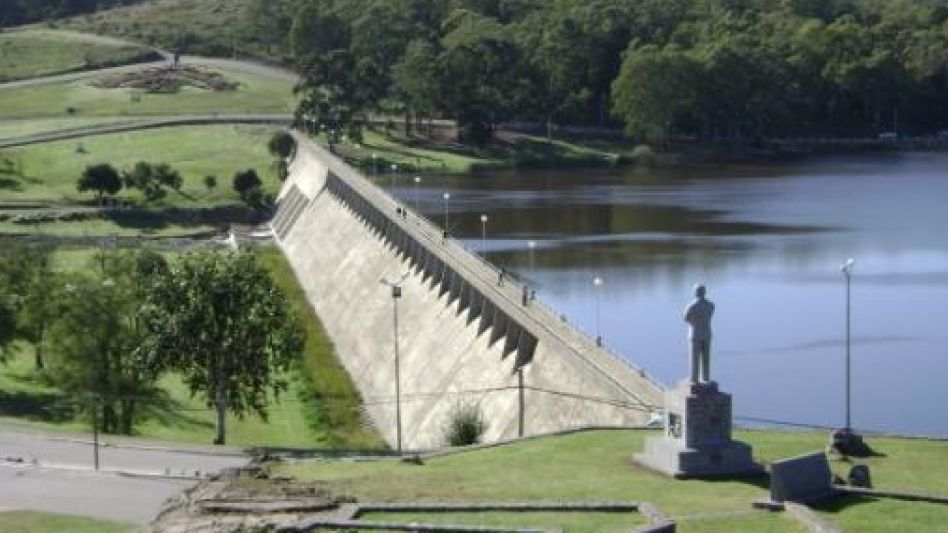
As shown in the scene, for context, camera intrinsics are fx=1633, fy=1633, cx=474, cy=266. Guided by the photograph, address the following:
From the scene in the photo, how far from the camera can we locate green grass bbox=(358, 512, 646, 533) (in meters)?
29.6

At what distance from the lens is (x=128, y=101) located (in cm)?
18812

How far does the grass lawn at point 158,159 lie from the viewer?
13488cm

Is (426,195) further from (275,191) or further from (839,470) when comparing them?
(839,470)

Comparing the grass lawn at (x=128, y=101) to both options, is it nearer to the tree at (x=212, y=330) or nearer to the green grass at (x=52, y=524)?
the tree at (x=212, y=330)

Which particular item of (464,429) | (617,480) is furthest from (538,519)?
(464,429)

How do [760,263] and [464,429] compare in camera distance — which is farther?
[760,263]

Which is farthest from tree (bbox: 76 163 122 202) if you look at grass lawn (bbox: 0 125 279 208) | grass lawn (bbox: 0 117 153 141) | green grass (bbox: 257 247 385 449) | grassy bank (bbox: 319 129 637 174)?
green grass (bbox: 257 247 385 449)

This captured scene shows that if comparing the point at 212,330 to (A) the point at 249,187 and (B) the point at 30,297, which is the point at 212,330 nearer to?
(B) the point at 30,297

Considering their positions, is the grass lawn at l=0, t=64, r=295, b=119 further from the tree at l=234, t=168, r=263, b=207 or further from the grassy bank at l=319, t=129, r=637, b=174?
the tree at l=234, t=168, r=263, b=207

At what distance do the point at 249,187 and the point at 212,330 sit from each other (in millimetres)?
84208

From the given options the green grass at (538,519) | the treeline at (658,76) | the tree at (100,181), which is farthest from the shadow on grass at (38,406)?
the treeline at (658,76)

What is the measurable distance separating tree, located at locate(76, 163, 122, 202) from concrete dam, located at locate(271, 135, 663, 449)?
24.9 meters

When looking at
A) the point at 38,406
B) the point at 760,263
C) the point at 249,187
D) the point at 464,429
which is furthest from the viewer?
the point at 249,187

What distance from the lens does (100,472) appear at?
39594mm
